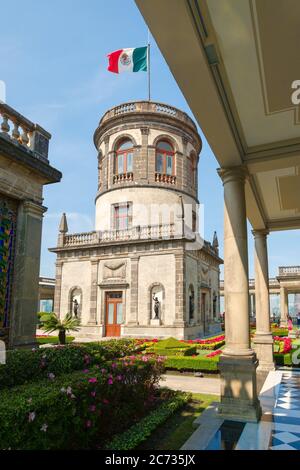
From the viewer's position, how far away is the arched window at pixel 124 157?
94.8 ft

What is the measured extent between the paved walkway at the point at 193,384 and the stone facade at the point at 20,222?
5327 mm

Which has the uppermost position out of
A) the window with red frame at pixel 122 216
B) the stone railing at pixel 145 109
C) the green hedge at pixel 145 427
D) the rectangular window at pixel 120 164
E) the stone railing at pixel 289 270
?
the stone railing at pixel 145 109

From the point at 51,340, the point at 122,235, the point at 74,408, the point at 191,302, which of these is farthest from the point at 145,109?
the point at 74,408

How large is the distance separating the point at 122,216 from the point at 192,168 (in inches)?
340

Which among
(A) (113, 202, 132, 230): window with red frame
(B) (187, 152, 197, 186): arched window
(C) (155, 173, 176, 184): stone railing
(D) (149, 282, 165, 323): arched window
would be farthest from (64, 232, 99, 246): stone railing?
(B) (187, 152, 197, 186): arched window

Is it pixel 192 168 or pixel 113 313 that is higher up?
pixel 192 168

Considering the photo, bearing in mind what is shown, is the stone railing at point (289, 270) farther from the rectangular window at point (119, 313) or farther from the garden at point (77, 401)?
the garden at point (77, 401)

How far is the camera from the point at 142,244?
81.4 feet

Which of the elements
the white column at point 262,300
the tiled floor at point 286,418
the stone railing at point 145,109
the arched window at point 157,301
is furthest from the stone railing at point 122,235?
the tiled floor at point 286,418

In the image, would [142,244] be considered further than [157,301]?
Yes

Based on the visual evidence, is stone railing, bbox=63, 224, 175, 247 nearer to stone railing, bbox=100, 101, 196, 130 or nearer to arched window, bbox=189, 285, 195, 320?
arched window, bbox=189, 285, 195, 320

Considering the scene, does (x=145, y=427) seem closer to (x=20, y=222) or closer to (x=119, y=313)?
(x=20, y=222)

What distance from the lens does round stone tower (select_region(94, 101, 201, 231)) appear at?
92.0 feet

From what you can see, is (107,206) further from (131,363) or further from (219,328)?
(131,363)
